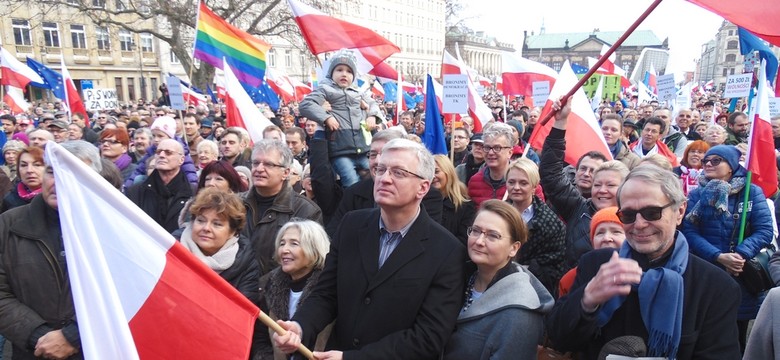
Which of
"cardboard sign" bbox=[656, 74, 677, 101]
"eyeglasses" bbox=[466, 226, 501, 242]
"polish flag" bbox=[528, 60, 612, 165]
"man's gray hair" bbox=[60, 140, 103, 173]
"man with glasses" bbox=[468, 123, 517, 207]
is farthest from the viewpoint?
"cardboard sign" bbox=[656, 74, 677, 101]

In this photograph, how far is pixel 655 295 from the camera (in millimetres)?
1925

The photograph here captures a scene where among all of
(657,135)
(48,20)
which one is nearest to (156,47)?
(48,20)

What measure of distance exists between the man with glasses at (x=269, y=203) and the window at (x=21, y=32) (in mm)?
40583

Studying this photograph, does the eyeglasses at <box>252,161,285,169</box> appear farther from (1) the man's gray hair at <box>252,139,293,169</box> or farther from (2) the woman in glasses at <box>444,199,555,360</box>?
(2) the woman in glasses at <box>444,199,555,360</box>

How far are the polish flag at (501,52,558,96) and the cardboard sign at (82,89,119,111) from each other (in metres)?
11.0

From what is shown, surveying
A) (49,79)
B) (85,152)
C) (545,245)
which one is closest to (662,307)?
(545,245)

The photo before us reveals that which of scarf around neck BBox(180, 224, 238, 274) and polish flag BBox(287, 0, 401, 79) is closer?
scarf around neck BBox(180, 224, 238, 274)

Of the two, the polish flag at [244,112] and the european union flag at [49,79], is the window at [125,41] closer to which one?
the european union flag at [49,79]

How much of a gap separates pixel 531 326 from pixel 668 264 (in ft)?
2.03

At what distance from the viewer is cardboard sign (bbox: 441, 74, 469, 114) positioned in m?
6.57

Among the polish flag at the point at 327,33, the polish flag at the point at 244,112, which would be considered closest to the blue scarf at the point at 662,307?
the polish flag at the point at 327,33

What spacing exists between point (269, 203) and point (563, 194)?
2.09 meters

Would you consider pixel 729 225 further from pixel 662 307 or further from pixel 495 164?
pixel 662 307

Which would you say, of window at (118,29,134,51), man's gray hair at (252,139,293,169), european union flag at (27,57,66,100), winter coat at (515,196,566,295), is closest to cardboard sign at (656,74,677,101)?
winter coat at (515,196,566,295)
